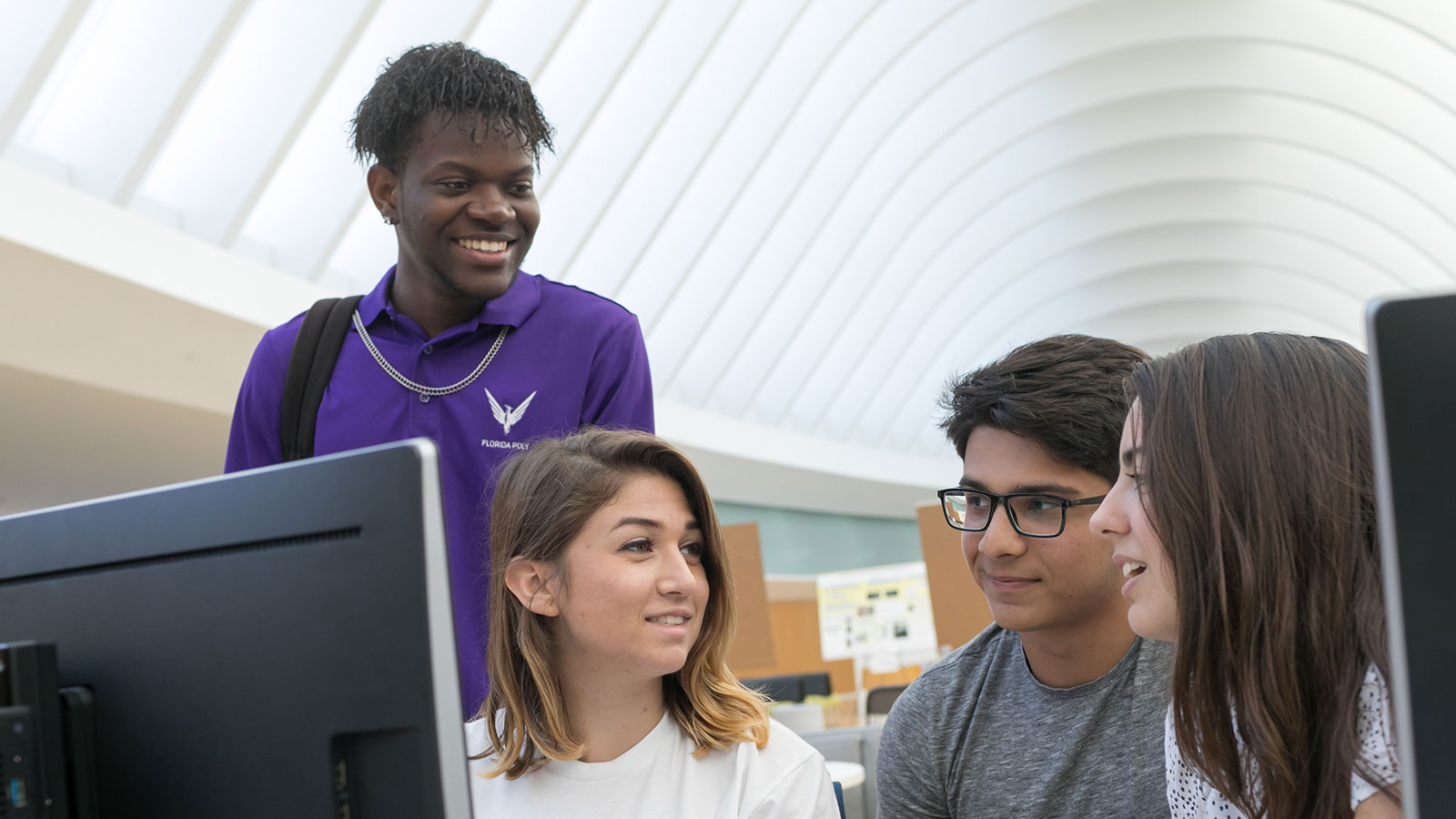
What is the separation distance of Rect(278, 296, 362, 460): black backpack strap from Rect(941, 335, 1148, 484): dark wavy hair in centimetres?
125

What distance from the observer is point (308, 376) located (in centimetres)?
257

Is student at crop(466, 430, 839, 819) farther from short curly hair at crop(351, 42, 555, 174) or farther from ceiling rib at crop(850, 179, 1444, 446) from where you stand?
ceiling rib at crop(850, 179, 1444, 446)

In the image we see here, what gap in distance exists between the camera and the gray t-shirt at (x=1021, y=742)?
89.6 inches

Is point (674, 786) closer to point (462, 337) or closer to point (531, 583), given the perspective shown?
point (531, 583)

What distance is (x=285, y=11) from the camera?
32.2ft

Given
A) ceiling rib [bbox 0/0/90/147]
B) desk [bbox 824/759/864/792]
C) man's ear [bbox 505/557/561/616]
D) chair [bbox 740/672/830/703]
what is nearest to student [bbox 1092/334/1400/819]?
man's ear [bbox 505/557/561/616]

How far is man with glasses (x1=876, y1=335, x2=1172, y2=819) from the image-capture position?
2.31 meters

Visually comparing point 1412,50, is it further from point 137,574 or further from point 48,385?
point 137,574

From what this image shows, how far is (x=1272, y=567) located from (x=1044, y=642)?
0.98 metres

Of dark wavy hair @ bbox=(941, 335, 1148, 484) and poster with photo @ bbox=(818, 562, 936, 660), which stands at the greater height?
dark wavy hair @ bbox=(941, 335, 1148, 484)

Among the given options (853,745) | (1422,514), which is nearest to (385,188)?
(1422,514)

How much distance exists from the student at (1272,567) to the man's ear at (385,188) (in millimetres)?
1671

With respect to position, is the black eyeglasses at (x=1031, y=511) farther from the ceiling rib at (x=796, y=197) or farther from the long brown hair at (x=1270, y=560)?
the ceiling rib at (x=796, y=197)

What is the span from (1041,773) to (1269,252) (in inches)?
1305
